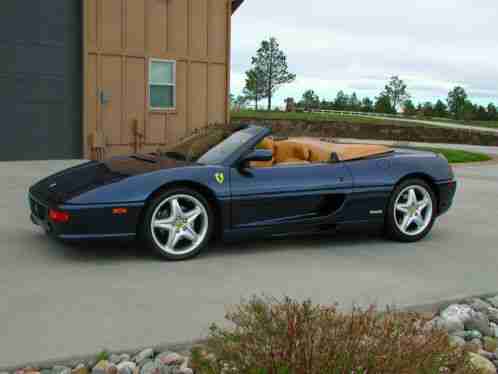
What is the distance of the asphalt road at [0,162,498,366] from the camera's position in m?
4.18

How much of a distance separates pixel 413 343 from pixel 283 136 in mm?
4436

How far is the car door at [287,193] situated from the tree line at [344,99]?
63105 mm

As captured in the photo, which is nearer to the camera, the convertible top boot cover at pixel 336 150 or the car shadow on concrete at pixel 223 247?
the car shadow on concrete at pixel 223 247

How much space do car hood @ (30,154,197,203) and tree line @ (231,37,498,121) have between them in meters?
63.3

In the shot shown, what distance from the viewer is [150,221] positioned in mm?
5820

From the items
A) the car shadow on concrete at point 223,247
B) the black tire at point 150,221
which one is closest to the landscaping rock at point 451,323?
the car shadow on concrete at point 223,247

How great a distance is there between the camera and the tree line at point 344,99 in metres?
74.5

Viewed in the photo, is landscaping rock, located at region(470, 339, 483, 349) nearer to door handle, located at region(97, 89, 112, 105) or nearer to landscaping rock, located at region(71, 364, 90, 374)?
landscaping rock, located at region(71, 364, 90, 374)

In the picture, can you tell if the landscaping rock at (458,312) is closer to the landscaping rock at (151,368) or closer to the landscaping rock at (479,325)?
the landscaping rock at (479,325)

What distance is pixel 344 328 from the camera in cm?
295

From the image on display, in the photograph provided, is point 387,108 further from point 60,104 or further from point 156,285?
point 156,285

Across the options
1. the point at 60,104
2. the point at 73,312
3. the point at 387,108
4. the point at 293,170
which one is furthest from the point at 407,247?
the point at 387,108

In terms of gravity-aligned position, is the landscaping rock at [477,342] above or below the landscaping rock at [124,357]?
below

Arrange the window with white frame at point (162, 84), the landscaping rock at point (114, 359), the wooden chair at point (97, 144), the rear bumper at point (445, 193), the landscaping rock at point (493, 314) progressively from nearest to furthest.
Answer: the landscaping rock at point (114, 359)
the landscaping rock at point (493, 314)
the rear bumper at point (445, 193)
the wooden chair at point (97, 144)
the window with white frame at point (162, 84)
